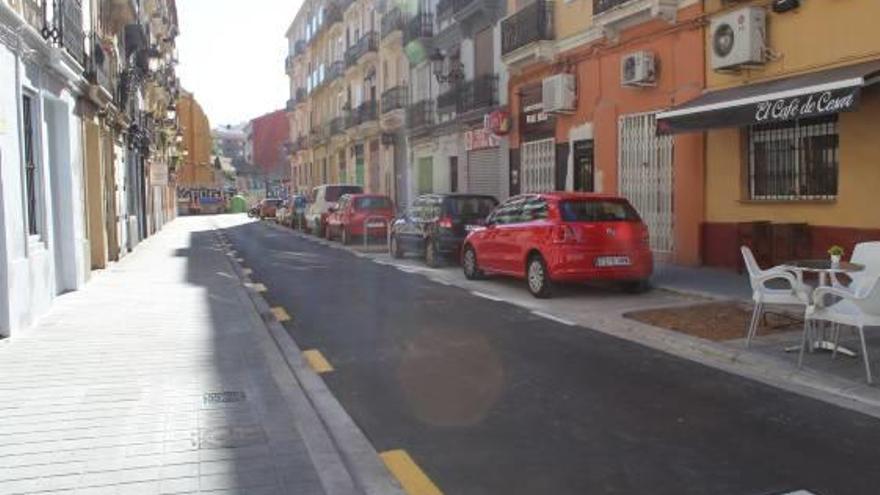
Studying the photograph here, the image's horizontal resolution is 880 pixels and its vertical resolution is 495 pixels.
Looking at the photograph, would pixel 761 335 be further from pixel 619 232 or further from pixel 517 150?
pixel 517 150

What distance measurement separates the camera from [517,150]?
22.6m

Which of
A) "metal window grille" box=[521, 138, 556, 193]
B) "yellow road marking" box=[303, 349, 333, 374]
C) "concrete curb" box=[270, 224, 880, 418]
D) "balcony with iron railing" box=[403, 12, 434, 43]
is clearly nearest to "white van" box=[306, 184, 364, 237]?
"balcony with iron railing" box=[403, 12, 434, 43]

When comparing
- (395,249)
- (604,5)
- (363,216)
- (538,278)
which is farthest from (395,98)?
(538,278)

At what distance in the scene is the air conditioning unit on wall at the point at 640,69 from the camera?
16.0m

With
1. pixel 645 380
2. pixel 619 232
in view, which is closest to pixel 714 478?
pixel 645 380

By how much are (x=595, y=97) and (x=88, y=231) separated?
11057 mm

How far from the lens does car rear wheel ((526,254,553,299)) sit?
12.1 m

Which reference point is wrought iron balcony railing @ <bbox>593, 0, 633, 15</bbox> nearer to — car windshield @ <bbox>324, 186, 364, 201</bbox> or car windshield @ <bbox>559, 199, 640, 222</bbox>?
car windshield @ <bbox>559, 199, 640, 222</bbox>

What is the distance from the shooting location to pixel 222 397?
Result: 20.7 feet

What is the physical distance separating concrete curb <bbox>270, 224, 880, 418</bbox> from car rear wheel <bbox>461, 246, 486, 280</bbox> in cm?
438

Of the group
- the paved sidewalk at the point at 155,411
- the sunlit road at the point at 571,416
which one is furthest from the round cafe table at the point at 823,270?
the paved sidewalk at the point at 155,411

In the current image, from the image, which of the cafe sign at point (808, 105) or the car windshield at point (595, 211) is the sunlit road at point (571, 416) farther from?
the cafe sign at point (808, 105)

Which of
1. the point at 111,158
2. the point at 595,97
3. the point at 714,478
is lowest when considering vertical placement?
the point at 714,478

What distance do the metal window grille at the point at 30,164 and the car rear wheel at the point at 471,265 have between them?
7091 millimetres
